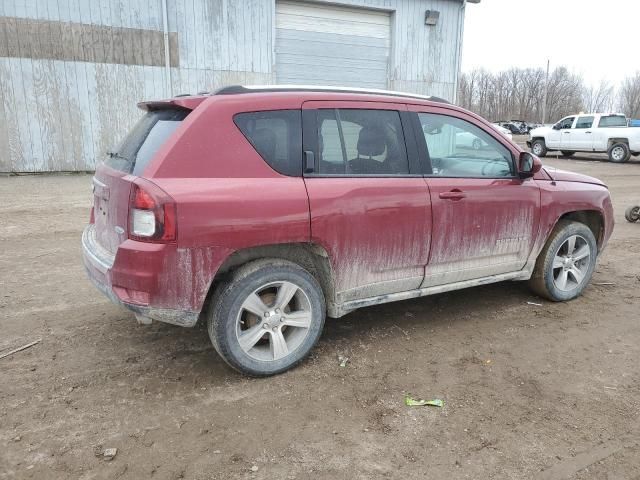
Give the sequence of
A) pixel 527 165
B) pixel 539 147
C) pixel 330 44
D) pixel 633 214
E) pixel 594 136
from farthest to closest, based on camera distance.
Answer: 1. pixel 539 147
2. pixel 594 136
3. pixel 330 44
4. pixel 633 214
5. pixel 527 165

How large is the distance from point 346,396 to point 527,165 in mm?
2377

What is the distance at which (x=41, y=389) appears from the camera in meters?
3.13

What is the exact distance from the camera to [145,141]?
3.27m

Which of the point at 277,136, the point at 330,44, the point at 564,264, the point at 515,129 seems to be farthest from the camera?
A: the point at 515,129

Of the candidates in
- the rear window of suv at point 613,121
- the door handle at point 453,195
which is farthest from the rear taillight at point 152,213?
the rear window of suv at point 613,121

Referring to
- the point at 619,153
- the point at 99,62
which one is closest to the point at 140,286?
the point at 99,62

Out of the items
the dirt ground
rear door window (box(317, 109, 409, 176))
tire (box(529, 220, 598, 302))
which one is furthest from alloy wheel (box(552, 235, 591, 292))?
rear door window (box(317, 109, 409, 176))

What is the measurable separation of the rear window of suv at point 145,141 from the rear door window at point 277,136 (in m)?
0.40

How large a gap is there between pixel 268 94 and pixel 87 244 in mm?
1653

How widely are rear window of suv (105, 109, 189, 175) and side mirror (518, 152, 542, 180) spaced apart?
8.63 ft

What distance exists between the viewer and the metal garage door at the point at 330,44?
13.9m

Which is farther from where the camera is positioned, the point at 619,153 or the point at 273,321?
the point at 619,153

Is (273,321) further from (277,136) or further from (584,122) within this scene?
(584,122)

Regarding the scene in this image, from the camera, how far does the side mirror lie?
4125 millimetres
